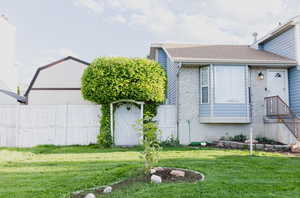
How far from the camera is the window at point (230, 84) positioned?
10109mm

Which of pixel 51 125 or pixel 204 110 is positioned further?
pixel 204 110

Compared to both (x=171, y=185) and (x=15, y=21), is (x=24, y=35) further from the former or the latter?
(x=171, y=185)

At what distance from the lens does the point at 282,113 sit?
9750 millimetres

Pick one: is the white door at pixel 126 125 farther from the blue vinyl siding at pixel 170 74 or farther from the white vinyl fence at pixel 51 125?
the blue vinyl siding at pixel 170 74

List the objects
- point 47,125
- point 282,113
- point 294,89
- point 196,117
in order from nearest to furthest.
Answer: point 282,113 < point 47,125 < point 196,117 < point 294,89

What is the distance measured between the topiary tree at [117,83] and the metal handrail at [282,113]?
4.53 m

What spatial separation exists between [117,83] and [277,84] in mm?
6931

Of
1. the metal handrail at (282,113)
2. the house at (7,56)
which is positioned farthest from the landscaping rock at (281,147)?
the house at (7,56)

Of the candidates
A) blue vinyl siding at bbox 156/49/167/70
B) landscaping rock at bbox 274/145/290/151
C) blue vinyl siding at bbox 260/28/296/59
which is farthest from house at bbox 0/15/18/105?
blue vinyl siding at bbox 260/28/296/59

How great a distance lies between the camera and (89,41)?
18.3 meters

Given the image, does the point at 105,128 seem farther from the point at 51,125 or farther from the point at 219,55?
the point at 219,55

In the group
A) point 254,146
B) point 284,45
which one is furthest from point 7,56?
point 284,45

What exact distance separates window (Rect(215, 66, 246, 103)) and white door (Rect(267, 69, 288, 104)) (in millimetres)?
1451

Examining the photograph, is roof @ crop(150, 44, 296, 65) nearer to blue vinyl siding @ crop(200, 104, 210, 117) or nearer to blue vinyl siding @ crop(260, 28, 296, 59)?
blue vinyl siding @ crop(260, 28, 296, 59)
